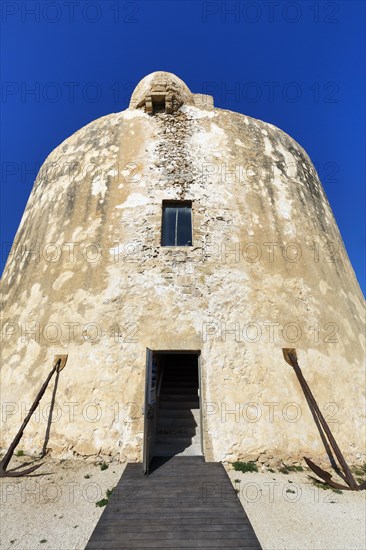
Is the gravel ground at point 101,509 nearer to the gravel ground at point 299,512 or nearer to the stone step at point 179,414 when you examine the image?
the gravel ground at point 299,512

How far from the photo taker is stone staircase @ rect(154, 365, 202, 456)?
6844 millimetres

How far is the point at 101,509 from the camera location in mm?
4484

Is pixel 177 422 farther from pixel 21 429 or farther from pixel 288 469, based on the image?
pixel 21 429

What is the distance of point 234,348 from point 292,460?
2.45 m

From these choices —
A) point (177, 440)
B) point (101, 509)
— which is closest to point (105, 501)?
point (101, 509)

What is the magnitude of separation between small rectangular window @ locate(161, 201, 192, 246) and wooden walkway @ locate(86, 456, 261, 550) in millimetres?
5164

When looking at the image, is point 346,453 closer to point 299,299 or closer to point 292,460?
point 292,460

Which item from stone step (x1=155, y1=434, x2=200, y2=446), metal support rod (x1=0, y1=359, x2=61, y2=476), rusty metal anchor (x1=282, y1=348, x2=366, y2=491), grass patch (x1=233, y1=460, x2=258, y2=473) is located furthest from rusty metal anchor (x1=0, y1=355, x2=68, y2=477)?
rusty metal anchor (x1=282, y1=348, x2=366, y2=491)

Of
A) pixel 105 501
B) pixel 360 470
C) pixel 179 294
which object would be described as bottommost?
pixel 105 501

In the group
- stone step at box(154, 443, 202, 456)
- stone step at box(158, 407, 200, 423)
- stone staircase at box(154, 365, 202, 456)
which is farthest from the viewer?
stone step at box(158, 407, 200, 423)

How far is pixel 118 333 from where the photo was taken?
6895 millimetres

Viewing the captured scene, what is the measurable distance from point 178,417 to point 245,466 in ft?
7.99

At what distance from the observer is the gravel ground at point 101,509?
390 centimetres

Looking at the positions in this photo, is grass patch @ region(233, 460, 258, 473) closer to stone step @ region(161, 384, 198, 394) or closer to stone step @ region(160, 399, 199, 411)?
stone step @ region(160, 399, 199, 411)
